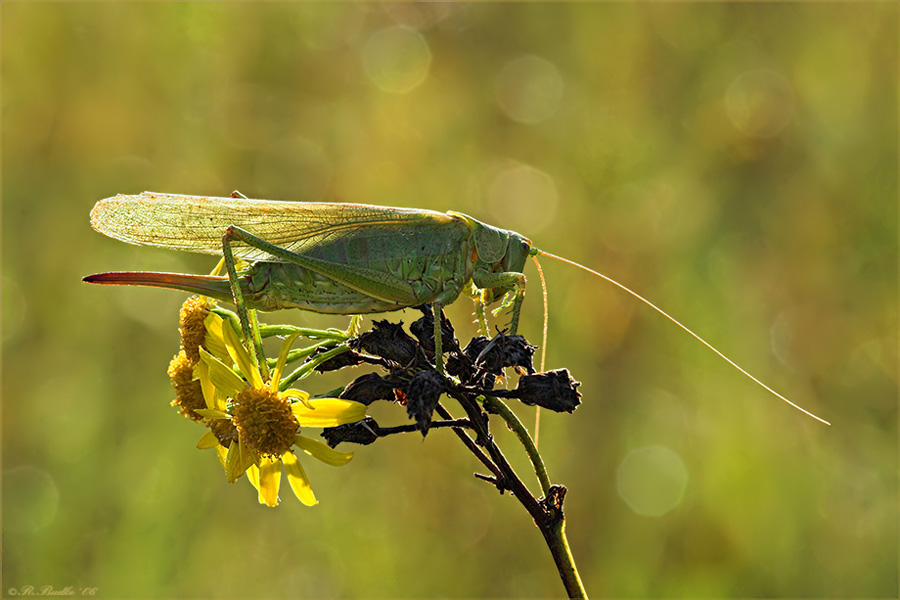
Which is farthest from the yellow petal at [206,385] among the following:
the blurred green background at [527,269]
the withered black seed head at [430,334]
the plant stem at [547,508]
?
the blurred green background at [527,269]

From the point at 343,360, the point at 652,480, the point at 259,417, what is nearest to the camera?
the point at 259,417

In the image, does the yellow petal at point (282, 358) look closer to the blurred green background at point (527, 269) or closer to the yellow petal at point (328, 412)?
the yellow petal at point (328, 412)

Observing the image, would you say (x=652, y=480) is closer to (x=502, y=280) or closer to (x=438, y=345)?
(x=502, y=280)

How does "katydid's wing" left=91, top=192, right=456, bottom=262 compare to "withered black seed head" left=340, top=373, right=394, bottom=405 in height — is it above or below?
above

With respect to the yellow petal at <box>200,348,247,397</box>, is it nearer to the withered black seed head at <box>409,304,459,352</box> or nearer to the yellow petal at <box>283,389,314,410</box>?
the yellow petal at <box>283,389,314,410</box>

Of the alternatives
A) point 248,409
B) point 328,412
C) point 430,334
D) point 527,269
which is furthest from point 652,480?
point 248,409

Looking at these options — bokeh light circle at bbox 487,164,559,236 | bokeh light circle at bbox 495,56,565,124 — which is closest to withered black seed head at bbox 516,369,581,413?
bokeh light circle at bbox 487,164,559,236

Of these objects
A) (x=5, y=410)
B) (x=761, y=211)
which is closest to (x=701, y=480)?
(x=761, y=211)
